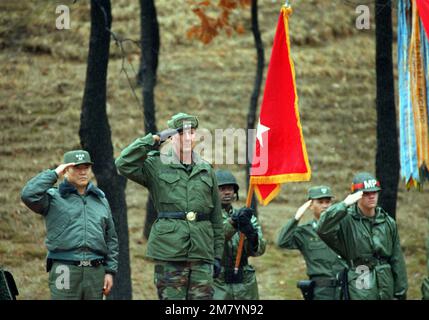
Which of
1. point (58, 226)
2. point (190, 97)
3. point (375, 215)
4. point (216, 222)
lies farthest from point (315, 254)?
point (190, 97)

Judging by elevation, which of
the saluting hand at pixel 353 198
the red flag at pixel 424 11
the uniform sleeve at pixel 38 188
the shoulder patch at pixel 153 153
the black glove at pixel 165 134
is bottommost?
the saluting hand at pixel 353 198

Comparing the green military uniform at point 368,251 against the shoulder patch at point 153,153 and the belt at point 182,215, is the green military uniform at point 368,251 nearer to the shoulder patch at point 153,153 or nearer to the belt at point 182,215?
the belt at point 182,215

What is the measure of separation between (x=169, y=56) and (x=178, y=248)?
54.7 feet

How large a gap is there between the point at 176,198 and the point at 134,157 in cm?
59

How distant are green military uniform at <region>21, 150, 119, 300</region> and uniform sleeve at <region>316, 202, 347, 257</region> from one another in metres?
2.32

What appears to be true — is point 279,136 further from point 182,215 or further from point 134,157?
point 134,157

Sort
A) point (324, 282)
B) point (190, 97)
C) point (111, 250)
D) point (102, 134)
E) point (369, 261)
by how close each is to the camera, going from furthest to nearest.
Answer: point (190, 97)
point (102, 134)
point (324, 282)
point (369, 261)
point (111, 250)

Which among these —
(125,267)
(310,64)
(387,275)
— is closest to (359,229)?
(387,275)

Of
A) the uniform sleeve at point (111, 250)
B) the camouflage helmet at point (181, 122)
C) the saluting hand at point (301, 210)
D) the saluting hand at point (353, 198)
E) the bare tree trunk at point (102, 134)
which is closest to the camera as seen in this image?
the camouflage helmet at point (181, 122)

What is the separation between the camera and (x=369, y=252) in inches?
486

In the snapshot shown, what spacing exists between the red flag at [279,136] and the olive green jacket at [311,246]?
1.73 metres

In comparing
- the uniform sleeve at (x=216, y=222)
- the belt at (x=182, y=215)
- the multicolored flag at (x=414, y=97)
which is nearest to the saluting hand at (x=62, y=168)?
the belt at (x=182, y=215)

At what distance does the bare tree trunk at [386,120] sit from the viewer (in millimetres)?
15664

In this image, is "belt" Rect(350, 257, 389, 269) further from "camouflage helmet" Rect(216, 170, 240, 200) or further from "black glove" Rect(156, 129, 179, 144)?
"black glove" Rect(156, 129, 179, 144)
